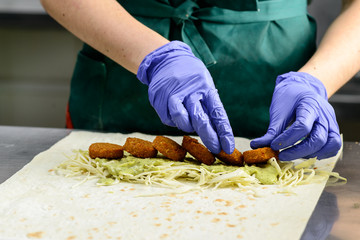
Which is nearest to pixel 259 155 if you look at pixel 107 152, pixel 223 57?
pixel 107 152

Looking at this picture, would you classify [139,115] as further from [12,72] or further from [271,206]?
[12,72]

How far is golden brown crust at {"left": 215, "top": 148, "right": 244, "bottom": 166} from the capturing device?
64.5 inches

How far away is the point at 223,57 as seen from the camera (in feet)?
7.10

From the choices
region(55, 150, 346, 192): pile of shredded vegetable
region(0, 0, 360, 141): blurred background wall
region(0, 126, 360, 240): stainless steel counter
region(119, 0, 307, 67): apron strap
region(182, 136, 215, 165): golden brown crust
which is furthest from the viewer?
region(0, 0, 360, 141): blurred background wall

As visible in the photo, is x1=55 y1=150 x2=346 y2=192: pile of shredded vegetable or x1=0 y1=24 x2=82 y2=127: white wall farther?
x1=0 y1=24 x2=82 y2=127: white wall

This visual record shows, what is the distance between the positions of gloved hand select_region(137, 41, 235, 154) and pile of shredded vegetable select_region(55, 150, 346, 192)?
98mm

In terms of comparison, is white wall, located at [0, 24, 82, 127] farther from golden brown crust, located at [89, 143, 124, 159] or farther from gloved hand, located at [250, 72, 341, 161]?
gloved hand, located at [250, 72, 341, 161]

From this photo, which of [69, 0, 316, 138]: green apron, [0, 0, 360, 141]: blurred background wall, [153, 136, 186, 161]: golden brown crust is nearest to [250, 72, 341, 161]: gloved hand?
[153, 136, 186, 161]: golden brown crust

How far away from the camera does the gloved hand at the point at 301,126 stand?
160 centimetres

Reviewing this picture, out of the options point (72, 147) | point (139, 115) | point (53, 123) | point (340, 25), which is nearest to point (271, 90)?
point (340, 25)

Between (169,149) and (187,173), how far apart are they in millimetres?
110

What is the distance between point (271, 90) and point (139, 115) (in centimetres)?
61

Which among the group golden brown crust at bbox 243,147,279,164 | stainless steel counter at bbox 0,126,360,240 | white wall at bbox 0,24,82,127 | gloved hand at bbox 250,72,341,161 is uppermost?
gloved hand at bbox 250,72,341,161

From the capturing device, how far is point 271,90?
2.19m
